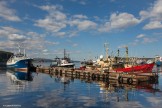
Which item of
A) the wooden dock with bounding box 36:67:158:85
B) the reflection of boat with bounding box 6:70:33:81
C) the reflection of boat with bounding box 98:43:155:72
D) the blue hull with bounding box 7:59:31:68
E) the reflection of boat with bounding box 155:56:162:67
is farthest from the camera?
the reflection of boat with bounding box 155:56:162:67

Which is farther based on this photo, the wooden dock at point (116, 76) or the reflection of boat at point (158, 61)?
the reflection of boat at point (158, 61)

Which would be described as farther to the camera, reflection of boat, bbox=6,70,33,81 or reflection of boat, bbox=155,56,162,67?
reflection of boat, bbox=155,56,162,67

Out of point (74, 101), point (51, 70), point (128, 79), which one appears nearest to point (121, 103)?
point (74, 101)

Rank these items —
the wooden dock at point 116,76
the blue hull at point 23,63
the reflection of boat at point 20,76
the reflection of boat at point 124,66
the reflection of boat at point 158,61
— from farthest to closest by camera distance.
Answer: the reflection of boat at point 158,61, the blue hull at point 23,63, the reflection of boat at point 20,76, the reflection of boat at point 124,66, the wooden dock at point 116,76

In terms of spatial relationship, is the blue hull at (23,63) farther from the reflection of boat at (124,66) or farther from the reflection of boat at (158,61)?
the reflection of boat at (158,61)

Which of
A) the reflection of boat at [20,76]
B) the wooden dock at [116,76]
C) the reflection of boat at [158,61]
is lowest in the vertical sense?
the reflection of boat at [20,76]

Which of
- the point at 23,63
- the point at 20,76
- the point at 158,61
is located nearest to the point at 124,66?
the point at 20,76

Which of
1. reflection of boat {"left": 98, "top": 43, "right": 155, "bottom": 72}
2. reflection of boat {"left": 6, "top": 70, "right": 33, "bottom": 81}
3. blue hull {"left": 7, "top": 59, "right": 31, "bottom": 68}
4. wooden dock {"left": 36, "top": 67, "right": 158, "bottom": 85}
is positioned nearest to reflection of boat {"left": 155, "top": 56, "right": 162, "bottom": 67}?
blue hull {"left": 7, "top": 59, "right": 31, "bottom": 68}

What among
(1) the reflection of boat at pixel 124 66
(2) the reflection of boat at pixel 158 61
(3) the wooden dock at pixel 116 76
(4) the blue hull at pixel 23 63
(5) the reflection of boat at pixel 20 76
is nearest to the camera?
(3) the wooden dock at pixel 116 76

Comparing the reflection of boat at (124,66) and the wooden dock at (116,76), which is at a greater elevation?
the reflection of boat at (124,66)

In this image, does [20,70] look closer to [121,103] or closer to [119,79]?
[119,79]

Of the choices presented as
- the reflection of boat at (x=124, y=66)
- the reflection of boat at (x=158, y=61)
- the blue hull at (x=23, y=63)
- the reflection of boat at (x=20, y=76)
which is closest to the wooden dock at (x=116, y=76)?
Answer: the reflection of boat at (x=124, y=66)

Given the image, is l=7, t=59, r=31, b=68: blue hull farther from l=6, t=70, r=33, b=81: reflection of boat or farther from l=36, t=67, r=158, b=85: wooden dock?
l=36, t=67, r=158, b=85: wooden dock

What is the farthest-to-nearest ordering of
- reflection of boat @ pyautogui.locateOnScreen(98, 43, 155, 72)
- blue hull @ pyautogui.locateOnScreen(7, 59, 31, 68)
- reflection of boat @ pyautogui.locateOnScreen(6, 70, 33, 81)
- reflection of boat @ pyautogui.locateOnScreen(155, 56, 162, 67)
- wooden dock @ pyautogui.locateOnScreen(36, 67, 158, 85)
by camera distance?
1. reflection of boat @ pyautogui.locateOnScreen(155, 56, 162, 67)
2. blue hull @ pyautogui.locateOnScreen(7, 59, 31, 68)
3. reflection of boat @ pyautogui.locateOnScreen(6, 70, 33, 81)
4. reflection of boat @ pyautogui.locateOnScreen(98, 43, 155, 72)
5. wooden dock @ pyautogui.locateOnScreen(36, 67, 158, 85)
